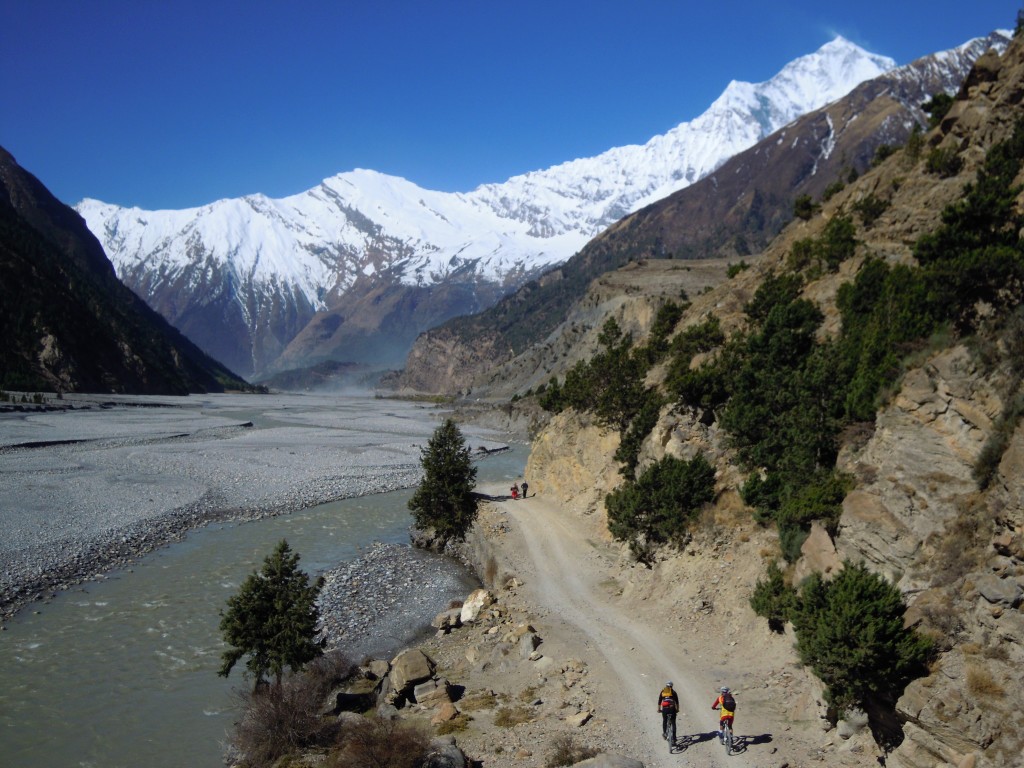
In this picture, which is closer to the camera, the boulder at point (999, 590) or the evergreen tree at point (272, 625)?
the boulder at point (999, 590)

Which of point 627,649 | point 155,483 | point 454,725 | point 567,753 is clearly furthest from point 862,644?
point 155,483

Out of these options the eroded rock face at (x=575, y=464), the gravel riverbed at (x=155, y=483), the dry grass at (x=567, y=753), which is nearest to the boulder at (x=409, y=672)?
the dry grass at (x=567, y=753)

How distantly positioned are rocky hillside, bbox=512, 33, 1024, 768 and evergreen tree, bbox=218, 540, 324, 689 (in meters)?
10.7

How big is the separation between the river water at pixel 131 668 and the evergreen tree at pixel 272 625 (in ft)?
5.40

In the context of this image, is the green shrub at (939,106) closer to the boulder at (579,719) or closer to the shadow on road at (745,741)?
the shadow on road at (745,741)

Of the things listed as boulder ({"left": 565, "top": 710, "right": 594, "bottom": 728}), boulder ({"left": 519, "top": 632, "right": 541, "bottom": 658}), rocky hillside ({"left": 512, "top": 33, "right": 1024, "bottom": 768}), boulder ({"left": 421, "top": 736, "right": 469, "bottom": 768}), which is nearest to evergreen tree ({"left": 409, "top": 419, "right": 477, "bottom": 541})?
rocky hillside ({"left": 512, "top": 33, "right": 1024, "bottom": 768})

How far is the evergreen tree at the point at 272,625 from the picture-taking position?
16.9 meters

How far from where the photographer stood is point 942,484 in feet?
41.3

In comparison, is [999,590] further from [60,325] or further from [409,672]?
[60,325]

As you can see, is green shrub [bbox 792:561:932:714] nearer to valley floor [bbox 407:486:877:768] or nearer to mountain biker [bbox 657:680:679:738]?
valley floor [bbox 407:486:877:768]

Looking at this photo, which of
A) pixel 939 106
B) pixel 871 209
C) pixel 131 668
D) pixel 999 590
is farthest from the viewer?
pixel 939 106

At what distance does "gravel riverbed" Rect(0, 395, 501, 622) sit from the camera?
27969 mm

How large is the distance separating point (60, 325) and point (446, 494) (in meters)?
111

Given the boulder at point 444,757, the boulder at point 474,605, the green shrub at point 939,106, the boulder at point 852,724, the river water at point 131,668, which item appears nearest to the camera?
the boulder at point 852,724
